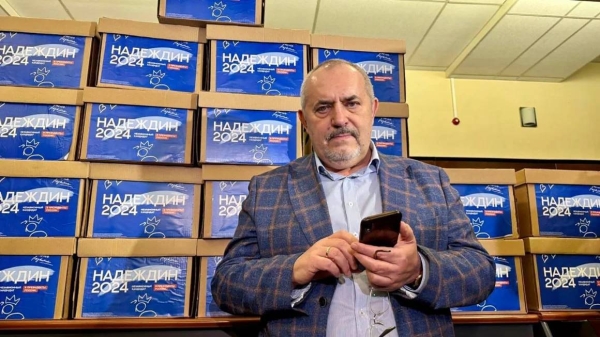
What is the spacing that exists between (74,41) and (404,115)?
1323 millimetres

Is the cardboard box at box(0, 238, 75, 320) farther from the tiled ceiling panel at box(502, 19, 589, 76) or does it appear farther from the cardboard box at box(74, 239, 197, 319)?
the tiled ceiling panel at box(502, 19, 589, 76)

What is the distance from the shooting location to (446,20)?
118 inches

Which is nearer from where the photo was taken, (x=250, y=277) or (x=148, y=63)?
(x=250, y=277)

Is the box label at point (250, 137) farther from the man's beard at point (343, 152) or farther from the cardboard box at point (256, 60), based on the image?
the man's beard at point (343, 152)

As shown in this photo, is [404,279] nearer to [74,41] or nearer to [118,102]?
[118,102]

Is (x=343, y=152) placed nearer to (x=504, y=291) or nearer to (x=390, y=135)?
(x=390, y=135)

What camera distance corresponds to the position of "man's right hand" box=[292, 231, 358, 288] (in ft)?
2.67

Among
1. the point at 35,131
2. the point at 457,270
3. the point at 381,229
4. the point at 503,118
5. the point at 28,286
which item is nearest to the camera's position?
the point at 381,229

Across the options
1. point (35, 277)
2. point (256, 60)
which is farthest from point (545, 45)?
point (35, 277)

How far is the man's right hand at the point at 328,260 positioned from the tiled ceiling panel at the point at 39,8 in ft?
9.47

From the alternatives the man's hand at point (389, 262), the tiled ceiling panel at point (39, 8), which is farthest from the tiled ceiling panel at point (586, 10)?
the tiled ceiling panel at point (39, 8)

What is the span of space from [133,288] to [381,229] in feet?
3.39

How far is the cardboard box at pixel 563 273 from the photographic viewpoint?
170cm

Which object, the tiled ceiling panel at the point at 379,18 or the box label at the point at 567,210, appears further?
the tiled ceiling panel at the point at 379,18
